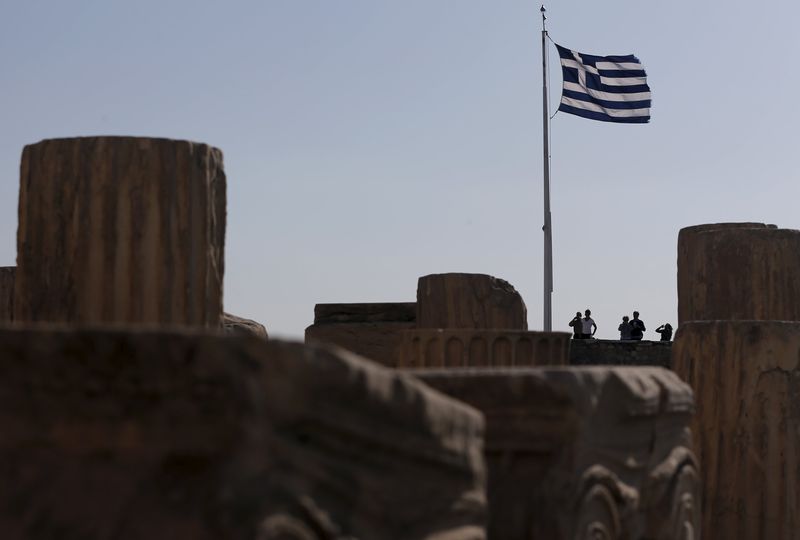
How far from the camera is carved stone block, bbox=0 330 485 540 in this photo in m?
2.15

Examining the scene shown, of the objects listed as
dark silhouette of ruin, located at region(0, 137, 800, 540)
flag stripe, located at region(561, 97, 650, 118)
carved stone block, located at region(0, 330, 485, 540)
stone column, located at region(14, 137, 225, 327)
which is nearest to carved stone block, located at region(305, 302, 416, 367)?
flag stripe, located at region(561, 97, 650, 118)

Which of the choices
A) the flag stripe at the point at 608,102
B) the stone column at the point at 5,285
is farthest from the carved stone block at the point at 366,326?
the flag stripe at the point at 608,102

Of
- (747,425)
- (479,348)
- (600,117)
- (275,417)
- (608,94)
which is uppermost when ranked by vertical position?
(608,94)

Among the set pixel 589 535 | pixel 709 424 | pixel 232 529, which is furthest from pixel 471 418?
pixel 709 424

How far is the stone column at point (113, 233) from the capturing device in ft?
14.6

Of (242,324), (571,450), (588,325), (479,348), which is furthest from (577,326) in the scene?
(571,450)

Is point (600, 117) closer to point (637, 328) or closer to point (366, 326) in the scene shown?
point (637, 328)

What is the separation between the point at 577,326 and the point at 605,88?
310 centimetres

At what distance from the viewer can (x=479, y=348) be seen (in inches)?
271

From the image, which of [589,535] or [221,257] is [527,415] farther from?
[221,257]

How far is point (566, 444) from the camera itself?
3295mm

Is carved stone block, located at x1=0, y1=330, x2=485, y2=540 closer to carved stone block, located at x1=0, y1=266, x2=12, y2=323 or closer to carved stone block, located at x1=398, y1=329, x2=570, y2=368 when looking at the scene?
carved stone block, located at x1=398, y1=329, x2=570, y2=368

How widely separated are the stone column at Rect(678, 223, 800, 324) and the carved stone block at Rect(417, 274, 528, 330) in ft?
6.11

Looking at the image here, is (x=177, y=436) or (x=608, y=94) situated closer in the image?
(x=177, y=436)
